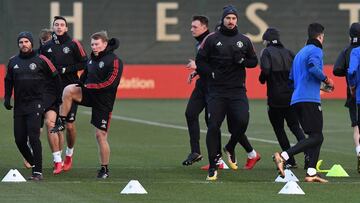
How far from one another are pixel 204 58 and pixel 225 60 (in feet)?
1.03

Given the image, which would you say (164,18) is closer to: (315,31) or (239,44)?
(239,44)

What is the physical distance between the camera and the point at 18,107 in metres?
16.8

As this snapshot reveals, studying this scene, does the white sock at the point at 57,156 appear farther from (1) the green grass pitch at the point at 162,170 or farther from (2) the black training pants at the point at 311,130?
(2) the black training pants at the point at 311,130

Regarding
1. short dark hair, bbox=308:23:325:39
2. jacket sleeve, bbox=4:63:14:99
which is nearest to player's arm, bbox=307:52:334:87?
short dark hair, bbox=308:23:325:39

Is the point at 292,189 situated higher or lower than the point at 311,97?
lower

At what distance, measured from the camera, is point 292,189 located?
14.5 m

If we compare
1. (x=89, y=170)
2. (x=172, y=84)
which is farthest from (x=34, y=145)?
(x=172, y=84)

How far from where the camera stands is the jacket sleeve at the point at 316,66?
1594 centimetres

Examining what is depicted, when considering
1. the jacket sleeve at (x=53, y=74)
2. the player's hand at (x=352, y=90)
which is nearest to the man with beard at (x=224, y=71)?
the player's hand at (x=352, y=90)

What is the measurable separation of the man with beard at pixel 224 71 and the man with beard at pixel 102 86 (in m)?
1.18

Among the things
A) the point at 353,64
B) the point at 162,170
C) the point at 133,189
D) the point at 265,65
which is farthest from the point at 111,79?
the point at 353,64

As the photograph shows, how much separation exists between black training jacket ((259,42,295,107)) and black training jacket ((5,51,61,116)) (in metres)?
3.36

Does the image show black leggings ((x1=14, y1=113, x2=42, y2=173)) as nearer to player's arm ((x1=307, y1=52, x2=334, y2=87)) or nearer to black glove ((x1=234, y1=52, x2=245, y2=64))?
black glove ((x1=234, y1=52, x2=245, y2=64))

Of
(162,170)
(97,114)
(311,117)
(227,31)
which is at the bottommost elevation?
(162,170)
